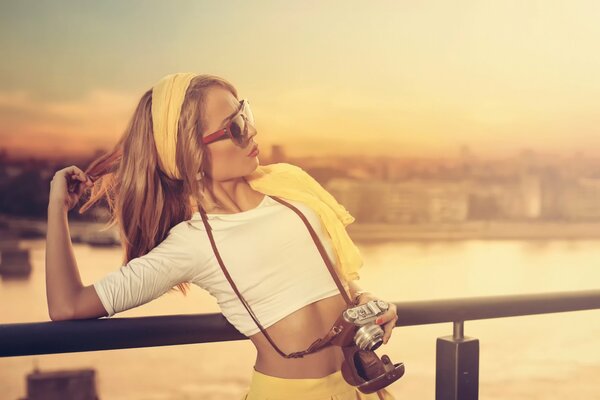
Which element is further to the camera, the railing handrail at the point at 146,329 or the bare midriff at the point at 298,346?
the bare midriff at the point at 298,346

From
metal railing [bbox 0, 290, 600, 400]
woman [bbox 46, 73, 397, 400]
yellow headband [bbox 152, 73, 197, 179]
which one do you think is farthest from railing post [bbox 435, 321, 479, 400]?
yellow headband [bbox 152, 73, 197, 179]

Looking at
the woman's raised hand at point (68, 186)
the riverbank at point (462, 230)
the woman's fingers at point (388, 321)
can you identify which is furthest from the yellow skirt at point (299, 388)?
the riverbank at point (462, 230)

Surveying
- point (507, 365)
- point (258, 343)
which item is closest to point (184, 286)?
point (258, 343)

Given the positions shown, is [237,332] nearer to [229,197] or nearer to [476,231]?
[229,197]

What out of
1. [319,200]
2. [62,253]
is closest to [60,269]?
[62,253]

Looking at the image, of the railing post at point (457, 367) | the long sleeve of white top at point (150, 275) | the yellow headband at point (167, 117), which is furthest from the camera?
the railing post at point (457, 367)

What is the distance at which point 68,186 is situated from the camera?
1552mm

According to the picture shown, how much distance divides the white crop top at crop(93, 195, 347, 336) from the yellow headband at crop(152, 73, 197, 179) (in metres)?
0.12

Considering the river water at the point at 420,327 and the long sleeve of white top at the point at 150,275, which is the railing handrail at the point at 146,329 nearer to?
the long sleeve of white top at the point at 150,275

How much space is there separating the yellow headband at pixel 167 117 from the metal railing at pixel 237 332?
11.9 inches

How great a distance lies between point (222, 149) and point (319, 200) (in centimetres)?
22

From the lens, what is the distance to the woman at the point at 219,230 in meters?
1.48

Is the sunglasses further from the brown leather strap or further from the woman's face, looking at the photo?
the brown leather strap

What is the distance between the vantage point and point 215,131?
1539 mm
